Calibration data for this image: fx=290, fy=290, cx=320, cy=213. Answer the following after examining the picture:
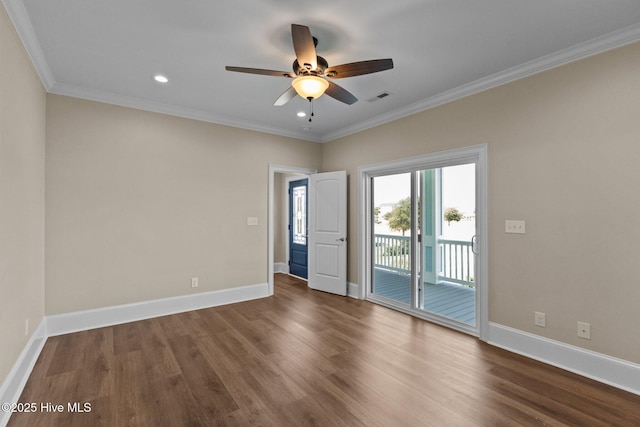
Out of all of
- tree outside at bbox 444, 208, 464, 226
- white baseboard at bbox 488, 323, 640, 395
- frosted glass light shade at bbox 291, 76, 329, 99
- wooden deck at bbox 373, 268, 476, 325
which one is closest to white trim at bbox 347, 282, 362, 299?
wooden deck at bbox 373, 268, 476, 325

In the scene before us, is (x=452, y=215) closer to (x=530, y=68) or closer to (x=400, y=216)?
(x=400, y=216)

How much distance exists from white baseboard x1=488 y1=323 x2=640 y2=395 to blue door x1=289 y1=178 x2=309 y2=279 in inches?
152

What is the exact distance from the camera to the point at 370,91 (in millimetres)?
3471

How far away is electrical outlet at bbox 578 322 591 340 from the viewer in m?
2.51

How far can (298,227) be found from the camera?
21.1 feet

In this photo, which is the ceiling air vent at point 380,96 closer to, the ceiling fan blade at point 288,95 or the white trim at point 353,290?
the ceiling fan blade at point 288,95

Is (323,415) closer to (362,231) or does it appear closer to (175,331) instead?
(175,331)

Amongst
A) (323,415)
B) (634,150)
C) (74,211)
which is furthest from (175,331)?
(634,150)

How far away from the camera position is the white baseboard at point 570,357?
7.56 ft

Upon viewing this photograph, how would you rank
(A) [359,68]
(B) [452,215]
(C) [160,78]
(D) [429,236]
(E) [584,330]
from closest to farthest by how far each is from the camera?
(A) [359,68] < (E) [584,330] < (C) [160,78] < (B) [452,215] < (D) [429,236]

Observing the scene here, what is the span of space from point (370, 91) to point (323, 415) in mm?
3266

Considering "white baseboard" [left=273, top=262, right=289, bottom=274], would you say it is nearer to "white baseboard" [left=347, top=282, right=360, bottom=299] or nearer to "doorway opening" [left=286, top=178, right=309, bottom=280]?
"doorway opening" [left=286, top=178, right=309, bottom=280]

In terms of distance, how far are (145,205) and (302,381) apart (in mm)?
3022

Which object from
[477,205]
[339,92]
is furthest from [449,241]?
[339,92]
